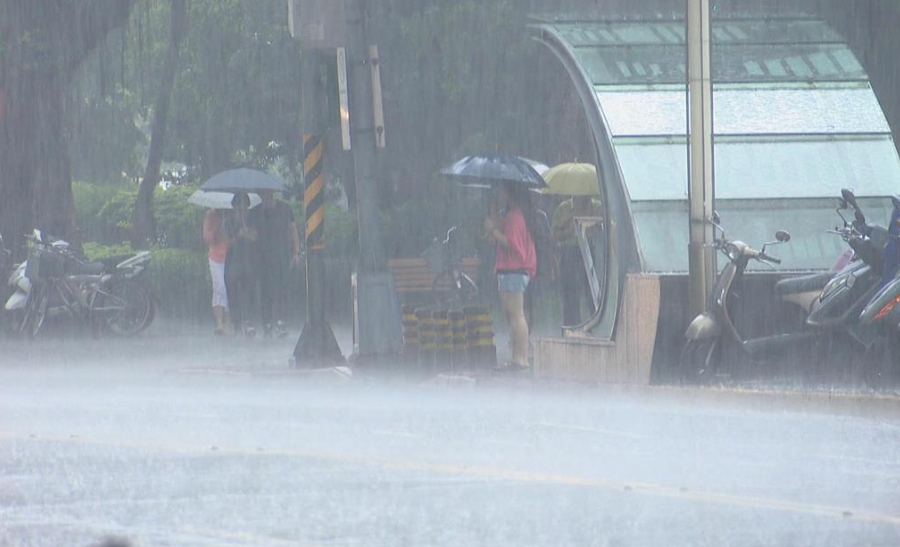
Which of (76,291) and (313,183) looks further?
(76,291)

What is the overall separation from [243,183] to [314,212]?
26.2 feet

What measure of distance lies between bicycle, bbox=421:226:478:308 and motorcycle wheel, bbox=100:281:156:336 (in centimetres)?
407

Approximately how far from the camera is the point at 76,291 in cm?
2828

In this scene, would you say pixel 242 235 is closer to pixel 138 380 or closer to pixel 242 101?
pixel 138 380

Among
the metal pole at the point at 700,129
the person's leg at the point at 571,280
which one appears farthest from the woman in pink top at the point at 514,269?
the person's leg at the point at 571,280

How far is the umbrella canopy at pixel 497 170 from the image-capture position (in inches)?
858

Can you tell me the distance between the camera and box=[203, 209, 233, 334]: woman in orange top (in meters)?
Result: 27.6

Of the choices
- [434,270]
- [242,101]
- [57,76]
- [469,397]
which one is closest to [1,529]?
[469,397]

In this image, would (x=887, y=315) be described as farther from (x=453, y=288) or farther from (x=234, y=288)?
(x=234, y=288)

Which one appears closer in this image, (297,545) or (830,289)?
(297,545)

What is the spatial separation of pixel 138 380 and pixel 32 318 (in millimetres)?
8286

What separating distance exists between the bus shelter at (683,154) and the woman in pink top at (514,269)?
58 centimetres

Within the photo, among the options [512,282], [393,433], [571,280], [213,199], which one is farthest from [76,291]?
[393,433]

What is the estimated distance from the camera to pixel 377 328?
811 inches
